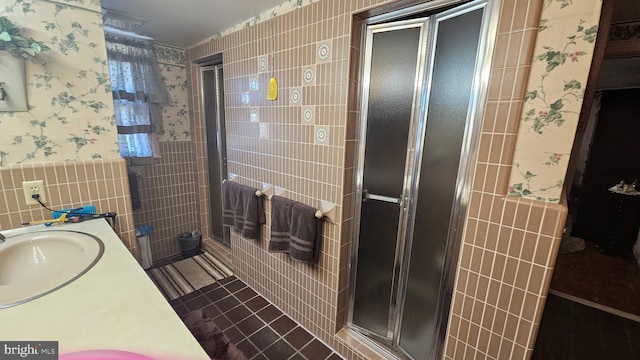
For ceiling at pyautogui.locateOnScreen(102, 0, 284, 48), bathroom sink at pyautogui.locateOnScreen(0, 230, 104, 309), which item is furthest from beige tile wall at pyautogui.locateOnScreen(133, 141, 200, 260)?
bathroom sink at pyautogui.locateOnScreen(0, 230, 104, 309)

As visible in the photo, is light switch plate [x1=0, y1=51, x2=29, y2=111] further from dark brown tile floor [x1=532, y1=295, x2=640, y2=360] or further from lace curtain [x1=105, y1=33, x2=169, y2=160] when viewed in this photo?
dark brown tile floor [x1=532, y1=295, x2=640, y2=360]

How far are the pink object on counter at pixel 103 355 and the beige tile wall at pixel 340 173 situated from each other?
3.59ft

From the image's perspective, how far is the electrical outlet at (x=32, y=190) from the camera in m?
1.19

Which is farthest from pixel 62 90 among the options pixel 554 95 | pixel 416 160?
pixel 554 95

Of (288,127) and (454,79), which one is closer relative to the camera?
(454,79)

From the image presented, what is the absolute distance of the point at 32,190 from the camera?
120 centimetres

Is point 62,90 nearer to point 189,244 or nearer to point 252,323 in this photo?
point 252,323

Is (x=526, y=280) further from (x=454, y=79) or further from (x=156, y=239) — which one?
(x=156, y=239)

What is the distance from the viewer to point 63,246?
1.08 meters

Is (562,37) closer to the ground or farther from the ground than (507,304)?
farther from the ground

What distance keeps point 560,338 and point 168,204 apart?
3530 millimetres

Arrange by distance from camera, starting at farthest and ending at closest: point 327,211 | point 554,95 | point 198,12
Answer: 1. point 198,12
2. point 327,211
3. point 554,95

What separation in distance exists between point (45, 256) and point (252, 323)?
130cm

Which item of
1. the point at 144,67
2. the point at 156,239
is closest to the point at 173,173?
the point at 156,239
